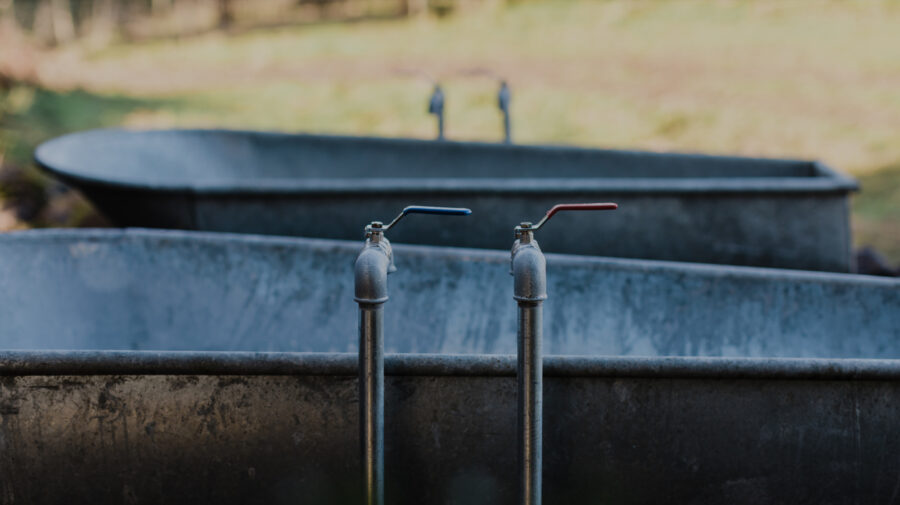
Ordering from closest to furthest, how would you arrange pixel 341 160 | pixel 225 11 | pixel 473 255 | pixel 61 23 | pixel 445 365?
pixel 445 365 → pixel 473 255 → pixel 341 160 → pixel 61 23 → pixel 225 11

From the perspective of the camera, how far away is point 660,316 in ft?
8.63

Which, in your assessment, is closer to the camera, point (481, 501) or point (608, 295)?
point (481, 501)

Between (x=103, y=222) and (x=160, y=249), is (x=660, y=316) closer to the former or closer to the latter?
(x=160, y=249)

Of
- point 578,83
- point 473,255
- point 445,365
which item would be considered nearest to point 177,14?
point 578,83

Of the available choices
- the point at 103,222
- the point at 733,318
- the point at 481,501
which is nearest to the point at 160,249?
the point at 481,501

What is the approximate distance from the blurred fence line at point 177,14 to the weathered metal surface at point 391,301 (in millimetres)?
15450

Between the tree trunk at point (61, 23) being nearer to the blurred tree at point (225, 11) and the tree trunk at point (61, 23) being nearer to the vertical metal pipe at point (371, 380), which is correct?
the blurred tree at point (225, 11)

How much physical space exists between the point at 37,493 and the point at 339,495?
2.00 feet

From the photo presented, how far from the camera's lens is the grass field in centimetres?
780

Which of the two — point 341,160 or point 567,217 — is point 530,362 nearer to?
point 567,217

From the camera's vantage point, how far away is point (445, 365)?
1.58m

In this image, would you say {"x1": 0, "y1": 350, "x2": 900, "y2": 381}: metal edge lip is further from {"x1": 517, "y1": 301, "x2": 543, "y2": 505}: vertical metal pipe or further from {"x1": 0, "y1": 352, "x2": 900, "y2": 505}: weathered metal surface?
{"x1": 517, "y1": 301, "x2": 543, "y2": 505}: vertical metal pipe

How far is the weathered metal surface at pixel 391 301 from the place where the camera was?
2.52 meters

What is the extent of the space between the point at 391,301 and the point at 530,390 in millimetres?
1382
